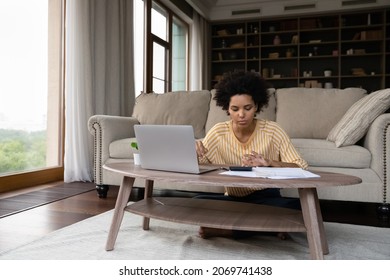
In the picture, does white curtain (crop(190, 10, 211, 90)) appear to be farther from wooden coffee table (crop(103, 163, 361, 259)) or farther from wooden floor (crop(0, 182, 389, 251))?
wooden coffee table (crop(103, 163, 361, 259))

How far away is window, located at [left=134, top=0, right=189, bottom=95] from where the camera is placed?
4.79m

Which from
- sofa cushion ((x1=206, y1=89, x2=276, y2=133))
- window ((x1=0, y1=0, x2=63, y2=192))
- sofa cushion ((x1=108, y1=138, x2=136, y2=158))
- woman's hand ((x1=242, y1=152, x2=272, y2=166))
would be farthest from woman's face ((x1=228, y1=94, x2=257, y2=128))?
window ((x1=0, y1=0, x2=63, y2=192))

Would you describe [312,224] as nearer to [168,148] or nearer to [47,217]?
[168,148]

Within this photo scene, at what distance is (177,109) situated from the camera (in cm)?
304

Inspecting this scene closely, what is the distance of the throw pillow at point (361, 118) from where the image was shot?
2102 mm

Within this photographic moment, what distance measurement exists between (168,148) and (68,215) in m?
1.08

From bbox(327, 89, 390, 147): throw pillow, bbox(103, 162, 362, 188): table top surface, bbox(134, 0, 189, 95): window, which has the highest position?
bbox(134, 0, 189, 95): window

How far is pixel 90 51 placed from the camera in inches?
137

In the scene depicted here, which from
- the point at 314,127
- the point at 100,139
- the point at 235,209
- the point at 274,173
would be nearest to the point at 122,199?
the point at 235,209

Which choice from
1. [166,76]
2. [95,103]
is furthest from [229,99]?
[166,76]

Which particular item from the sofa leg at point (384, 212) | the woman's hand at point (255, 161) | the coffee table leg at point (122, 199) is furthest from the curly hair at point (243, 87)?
the sofa leg at point (384, 212)

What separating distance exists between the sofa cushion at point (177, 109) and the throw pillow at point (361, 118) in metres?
1.13

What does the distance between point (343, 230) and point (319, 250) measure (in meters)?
0.75

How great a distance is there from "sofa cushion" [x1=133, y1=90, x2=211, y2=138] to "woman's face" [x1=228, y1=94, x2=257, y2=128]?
4.44 feet
